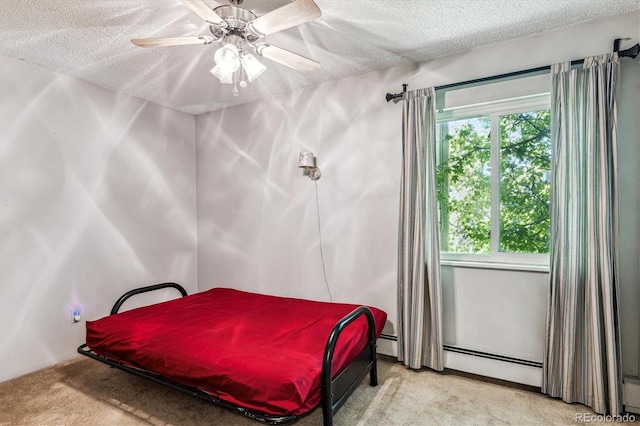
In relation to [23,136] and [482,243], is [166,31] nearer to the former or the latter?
[23,136]

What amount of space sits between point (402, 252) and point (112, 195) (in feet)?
9.06

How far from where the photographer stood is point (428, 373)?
8.59 ft

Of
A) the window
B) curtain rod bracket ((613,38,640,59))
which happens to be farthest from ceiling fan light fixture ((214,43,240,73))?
curtain rod bracket ((613,38,640,59))

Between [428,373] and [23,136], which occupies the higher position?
[23,136]

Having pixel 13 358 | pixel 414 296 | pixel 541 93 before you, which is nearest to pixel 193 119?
pixel 13 358

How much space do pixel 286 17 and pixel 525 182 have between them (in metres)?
2.04

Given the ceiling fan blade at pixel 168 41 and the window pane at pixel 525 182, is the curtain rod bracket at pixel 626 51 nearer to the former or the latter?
the window pane at pixel 525 182

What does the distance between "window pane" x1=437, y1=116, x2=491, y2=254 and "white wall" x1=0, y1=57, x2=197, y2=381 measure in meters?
2.89

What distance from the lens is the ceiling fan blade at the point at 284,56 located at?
6.12 feet

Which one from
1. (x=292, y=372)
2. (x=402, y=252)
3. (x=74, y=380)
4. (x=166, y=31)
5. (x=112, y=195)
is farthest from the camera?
(x=112, y=195)

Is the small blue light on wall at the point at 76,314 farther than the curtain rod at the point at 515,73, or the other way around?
the small blue light on wall at the point at 76,314

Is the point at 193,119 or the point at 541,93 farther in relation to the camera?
the point at 193,119

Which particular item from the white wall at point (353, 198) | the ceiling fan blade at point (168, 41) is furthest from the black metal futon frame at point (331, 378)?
the ceiling fan blade at point (168, 41)

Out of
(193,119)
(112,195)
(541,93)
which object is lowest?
(112,195)
